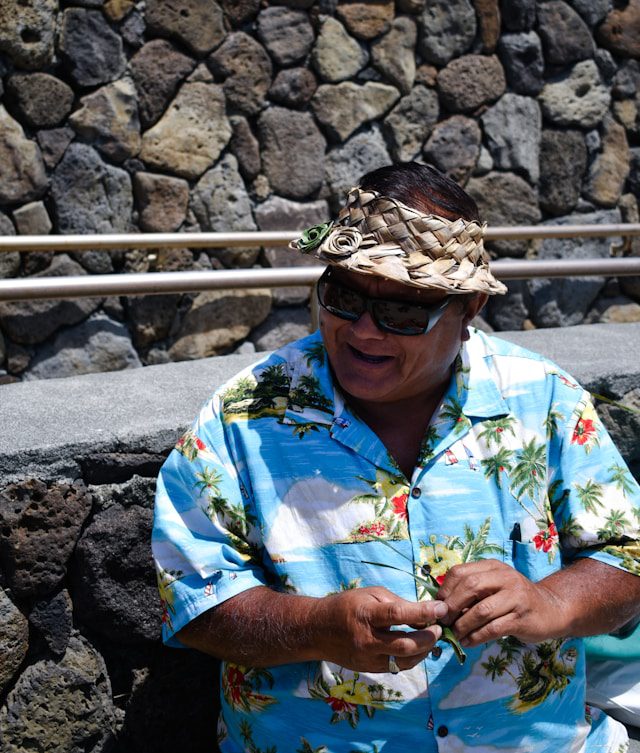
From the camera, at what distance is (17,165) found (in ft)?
13.1

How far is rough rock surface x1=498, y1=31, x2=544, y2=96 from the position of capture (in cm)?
528

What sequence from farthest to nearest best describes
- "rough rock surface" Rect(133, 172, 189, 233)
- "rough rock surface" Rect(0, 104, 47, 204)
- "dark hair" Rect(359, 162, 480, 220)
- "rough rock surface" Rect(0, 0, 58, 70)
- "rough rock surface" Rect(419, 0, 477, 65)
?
"rough rock surface" Rect(419, 0, 477, 65) → "rough rock surface" Rect(133, 172, 189, 233) → "rough rock surface" Rect(0, 104, 47, 204) → "rough rock surface" Rect(0, 0, 58, 70) → "dark hair" Rect(359, 162, 480, 220)

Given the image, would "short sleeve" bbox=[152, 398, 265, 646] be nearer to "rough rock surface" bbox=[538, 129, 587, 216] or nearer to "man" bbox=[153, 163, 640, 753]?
"man" bbox=[153, 163, 640, 753]

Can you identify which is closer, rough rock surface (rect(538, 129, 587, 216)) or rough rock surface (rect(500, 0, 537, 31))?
rough rock surface (rect(500, 0, 537, 31))

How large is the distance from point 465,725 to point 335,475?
0.45 meters

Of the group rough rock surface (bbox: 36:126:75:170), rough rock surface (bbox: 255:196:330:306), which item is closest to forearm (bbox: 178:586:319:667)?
rough rock surface (bbox: 36:126:75:170)

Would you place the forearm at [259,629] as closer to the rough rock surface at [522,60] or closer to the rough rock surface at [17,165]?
the rough rock surface at [17,165]

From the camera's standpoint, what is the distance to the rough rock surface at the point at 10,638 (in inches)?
70.6

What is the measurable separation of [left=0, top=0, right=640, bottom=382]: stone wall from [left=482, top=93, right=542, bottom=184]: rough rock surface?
0.01 m

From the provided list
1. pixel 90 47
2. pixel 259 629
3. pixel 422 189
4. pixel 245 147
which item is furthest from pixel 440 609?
pixel 245 147

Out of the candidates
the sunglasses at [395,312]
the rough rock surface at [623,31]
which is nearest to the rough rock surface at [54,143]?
the sunglasses at [395,312]

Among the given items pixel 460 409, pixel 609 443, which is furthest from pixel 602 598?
pixel 460 409

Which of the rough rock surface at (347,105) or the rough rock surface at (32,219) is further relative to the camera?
the rough rock surface at (347,105)

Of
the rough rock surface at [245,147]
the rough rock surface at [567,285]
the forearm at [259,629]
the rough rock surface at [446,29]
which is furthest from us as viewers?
the rough rock surface at [567,285]
